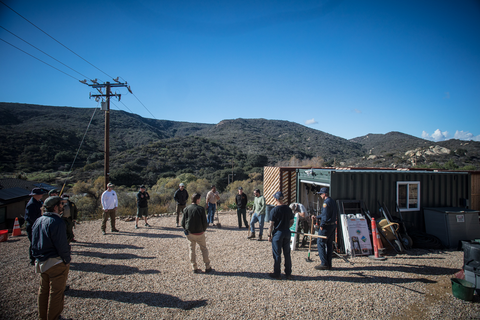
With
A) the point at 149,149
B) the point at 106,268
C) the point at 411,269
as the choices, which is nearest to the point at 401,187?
the point at 411,269

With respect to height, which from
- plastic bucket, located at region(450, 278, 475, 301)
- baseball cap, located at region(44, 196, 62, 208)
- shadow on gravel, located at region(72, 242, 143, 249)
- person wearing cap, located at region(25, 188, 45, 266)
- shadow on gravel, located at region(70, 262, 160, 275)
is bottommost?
shadow on gravel, located at region(72, 242, 143, 249)

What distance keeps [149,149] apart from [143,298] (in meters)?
29.5

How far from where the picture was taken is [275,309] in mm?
3727

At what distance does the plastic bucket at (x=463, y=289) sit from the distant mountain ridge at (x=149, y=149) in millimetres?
15569

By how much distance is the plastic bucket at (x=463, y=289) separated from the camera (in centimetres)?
396

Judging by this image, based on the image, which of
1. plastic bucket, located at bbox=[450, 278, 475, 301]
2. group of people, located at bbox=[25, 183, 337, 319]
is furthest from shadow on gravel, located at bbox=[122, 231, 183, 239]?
plastic bucket, located at bbox=[450, 278, 475, 301]

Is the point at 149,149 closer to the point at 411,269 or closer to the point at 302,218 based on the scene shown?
the point at 302,218

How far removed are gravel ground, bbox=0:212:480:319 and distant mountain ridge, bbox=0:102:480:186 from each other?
10498 millimetres

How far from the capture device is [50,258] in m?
3.13

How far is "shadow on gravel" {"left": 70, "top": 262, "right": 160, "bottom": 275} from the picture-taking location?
16.7 ft

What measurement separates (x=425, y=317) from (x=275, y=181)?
7375 mm

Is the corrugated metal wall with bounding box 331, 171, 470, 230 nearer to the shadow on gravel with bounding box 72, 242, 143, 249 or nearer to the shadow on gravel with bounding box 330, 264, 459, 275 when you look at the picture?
the shadow on gravel with bounding box 330, 264, 459, 275

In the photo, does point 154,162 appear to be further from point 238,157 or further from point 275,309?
point 275,309

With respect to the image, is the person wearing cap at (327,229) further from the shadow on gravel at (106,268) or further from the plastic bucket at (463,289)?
the shadow on gravel at (106,268)
